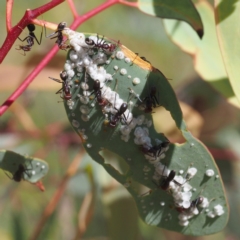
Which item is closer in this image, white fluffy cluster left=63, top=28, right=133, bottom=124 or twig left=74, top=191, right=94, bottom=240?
white fluffy cluster left=63, top=28, right=133, bottom=124

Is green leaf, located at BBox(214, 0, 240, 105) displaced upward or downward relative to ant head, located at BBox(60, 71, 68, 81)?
upward

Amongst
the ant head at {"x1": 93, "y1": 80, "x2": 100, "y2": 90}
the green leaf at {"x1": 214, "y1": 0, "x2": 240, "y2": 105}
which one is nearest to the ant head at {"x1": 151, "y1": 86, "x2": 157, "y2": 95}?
the ant head at {"x1": 93, "y1": 80, "x2": 100, "y2": 90}

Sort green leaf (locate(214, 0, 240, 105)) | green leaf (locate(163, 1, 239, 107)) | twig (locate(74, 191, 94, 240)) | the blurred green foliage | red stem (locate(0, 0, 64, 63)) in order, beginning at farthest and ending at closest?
the blurred green foliage < twig (locate(74, 191, 94, 240)) < green leaf (locate(163, 1, 239, 107)) < green leaf (locate(214, 0, 240, 105)) < red stem (locate(0, 0, 64, 63))

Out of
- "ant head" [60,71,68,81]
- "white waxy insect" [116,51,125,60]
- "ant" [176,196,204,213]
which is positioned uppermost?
"white waxy insect" [116,51,125,60]

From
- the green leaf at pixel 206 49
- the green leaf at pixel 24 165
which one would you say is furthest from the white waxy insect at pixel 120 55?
the green leaf at pixel 206 49

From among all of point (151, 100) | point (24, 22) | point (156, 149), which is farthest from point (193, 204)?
point (24, 22)

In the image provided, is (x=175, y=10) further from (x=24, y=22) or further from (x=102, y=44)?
(x=24, y=22)

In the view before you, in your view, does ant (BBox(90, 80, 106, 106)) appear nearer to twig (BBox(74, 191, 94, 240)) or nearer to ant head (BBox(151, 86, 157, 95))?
ant head (BBox(151, 86, 157, 95))

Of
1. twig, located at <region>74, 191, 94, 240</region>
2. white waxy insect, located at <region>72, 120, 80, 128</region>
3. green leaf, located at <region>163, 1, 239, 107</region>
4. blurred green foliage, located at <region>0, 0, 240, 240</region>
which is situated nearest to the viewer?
white waxy insect, located at <region>72, 120, 80, 128</region>

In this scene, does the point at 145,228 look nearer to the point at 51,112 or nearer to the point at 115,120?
the point at 51,112
